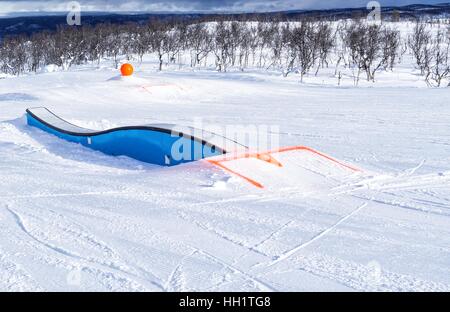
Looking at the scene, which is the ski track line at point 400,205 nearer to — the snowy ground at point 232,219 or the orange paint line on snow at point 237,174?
the snowy ground at point 232,219

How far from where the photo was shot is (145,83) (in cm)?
1586

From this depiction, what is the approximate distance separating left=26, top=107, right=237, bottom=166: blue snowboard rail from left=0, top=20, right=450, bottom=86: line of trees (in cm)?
3247

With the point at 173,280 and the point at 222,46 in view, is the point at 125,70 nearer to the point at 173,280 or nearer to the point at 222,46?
the point at 173,280

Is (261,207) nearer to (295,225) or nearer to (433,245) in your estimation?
(295,225)

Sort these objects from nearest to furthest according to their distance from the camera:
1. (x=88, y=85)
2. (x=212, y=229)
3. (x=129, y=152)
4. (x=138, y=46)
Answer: (x=212, y=229)
(x=129, y=152)
(x=88, y=85)
(x=138, y=46)

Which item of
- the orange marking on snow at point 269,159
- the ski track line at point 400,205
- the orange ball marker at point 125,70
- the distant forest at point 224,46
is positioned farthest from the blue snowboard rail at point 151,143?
the distant forest at point 224,46

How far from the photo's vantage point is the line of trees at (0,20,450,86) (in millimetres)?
→ 41688

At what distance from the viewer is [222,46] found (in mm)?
46031

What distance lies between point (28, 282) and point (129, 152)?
12.0 ft

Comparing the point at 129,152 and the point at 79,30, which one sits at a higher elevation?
the point at 79,30

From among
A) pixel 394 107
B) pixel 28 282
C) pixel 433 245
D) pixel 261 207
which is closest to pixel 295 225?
pixel 261 207

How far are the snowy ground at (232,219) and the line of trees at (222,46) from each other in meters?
32.9

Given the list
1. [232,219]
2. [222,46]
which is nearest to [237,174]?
[232,219]
